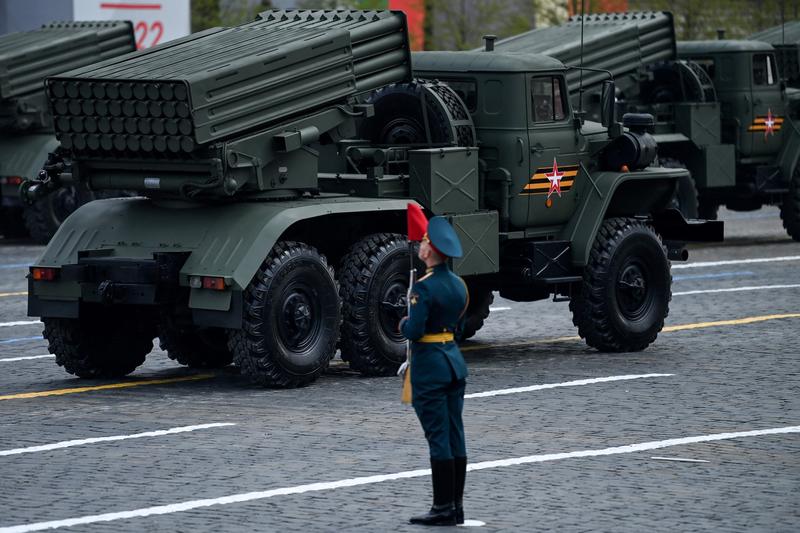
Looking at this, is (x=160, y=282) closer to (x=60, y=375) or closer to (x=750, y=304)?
(x=60, y=375)

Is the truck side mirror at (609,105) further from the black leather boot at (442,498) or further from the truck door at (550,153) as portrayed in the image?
the black leather boot at (442,498)

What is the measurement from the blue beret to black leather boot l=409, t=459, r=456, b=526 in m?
1.10

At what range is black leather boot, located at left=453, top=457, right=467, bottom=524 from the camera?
32.8 ft

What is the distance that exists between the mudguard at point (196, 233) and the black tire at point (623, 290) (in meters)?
2.24

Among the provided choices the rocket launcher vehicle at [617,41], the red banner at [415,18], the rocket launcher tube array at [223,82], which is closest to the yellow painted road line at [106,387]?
the rocket launcher tube array at [223,82]

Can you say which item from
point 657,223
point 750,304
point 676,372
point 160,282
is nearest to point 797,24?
point 750,304

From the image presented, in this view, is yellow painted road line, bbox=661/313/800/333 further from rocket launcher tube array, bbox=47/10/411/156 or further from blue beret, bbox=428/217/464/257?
blue beret, bbox=428/217/464/257

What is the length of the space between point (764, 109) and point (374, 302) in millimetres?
13645

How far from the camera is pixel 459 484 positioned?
395 inches

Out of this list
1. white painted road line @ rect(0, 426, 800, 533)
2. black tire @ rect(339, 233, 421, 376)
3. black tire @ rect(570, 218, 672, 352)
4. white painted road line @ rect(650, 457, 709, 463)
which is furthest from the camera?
black tire @ rect(570, 218, 672, 352)

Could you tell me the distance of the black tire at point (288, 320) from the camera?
14.4 meters

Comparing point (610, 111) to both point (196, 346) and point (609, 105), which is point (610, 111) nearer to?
point (609, 105)

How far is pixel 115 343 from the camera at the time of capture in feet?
50.9

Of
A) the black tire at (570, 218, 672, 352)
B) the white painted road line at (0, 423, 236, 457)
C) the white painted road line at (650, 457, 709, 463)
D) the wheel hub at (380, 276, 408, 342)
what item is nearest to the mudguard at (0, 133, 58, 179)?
the black tire at (570, 218, 672, 352)
